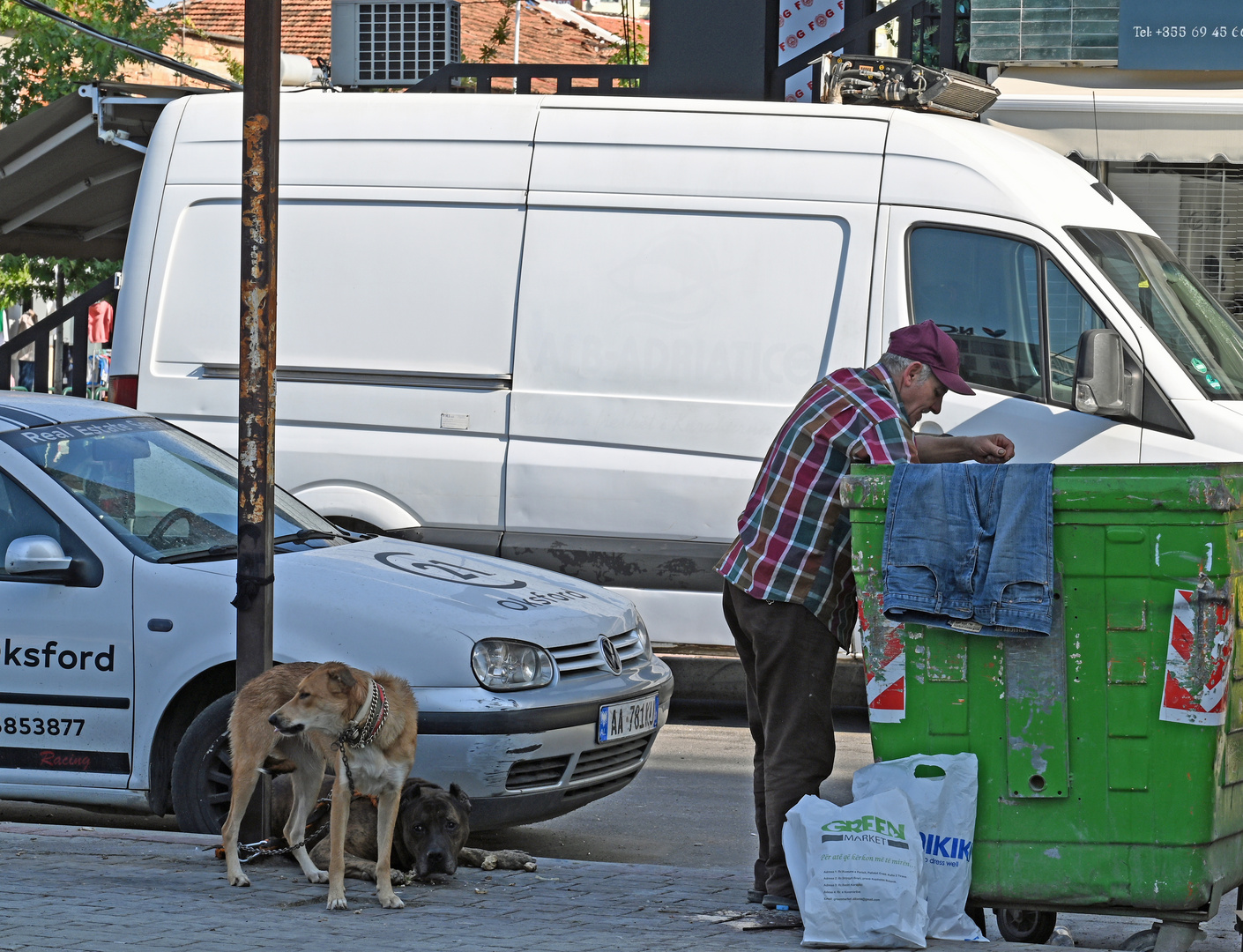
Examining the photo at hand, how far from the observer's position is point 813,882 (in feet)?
13.6

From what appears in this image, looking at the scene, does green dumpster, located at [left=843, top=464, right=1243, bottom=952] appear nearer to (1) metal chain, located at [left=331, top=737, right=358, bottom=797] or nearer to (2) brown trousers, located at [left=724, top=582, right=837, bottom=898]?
(2) brown trousers, located at [left=724, top=582, right=837, bottom=898]

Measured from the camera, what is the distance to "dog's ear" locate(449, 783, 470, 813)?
5.01m

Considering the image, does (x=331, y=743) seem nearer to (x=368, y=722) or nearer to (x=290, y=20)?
(x=368, y=722)

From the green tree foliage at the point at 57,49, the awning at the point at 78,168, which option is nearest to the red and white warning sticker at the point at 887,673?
the awning at the point at 78,168

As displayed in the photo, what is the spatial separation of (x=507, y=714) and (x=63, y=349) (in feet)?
79.8

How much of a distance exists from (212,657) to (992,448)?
256cm

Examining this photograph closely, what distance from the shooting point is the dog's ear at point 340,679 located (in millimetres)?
4492

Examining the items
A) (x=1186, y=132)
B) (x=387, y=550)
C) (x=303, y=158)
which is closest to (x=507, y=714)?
(x=387, y=550)

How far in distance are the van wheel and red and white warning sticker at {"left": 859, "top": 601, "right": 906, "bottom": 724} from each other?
6.86ft

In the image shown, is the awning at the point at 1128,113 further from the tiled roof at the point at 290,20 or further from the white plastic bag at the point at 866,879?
the tiled roof at the point at 290,20

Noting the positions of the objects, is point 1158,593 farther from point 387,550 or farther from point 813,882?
point 387,550

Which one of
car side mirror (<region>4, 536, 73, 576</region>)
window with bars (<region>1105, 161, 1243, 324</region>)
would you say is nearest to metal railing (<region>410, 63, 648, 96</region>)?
window with bars (<region>1105, 161, 1243, 324</region>)

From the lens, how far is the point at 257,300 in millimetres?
5191

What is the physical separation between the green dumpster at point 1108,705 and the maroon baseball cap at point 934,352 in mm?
485
